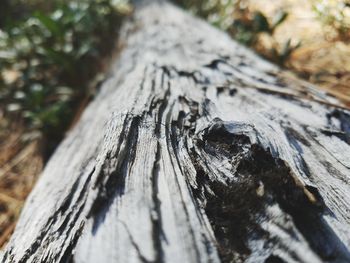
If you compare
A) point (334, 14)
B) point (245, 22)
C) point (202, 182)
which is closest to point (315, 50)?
point (334, 14)

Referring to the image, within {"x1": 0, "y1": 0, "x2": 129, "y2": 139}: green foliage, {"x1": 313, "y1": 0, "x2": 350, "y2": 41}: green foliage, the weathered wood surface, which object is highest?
{"x1": 313, "y1": 0, "x2": 350, "y2": 41}: green foliage

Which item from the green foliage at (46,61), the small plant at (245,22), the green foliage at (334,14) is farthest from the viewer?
the green foliage at (46,61)

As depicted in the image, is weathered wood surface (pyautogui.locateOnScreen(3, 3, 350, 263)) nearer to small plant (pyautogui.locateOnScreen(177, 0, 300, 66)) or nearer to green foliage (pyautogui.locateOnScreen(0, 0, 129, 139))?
small plant (pyautogui.locateOnScreen(177, 0, 300, 66))

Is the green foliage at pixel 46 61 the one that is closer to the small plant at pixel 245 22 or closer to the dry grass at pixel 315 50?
the small plant at pixel 245 22

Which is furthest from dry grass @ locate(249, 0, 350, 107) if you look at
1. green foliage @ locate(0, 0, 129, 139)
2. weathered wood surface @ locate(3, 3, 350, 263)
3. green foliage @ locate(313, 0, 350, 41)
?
green foliage @ locate(0, 0, 129, 139)

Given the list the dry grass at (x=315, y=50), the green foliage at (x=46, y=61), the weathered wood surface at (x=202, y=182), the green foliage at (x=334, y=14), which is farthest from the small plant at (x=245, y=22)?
the green foliage at (x=46, y=61)

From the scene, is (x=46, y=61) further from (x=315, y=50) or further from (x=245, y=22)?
(x=315, y=50)

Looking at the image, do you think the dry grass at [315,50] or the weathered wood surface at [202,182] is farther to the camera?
the dry grass at [315,50]

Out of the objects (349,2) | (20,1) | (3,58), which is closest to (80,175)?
(349,2)

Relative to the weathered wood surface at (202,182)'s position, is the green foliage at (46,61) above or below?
below
